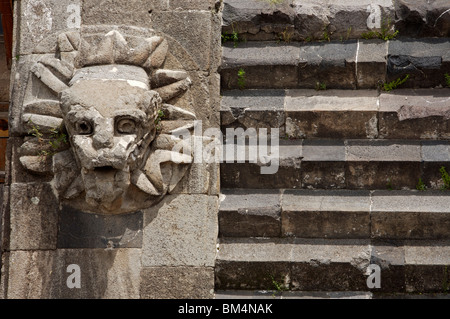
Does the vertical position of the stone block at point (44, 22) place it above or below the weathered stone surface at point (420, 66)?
above

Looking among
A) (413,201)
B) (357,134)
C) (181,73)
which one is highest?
(181,73)

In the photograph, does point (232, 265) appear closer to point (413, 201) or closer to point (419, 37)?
point (413, 201)

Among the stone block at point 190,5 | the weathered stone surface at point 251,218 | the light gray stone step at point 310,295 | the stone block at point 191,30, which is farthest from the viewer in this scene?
the stone block at point 190,5

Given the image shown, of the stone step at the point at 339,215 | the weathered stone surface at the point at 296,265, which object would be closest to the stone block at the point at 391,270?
the weathered stone surface at the point at 296,265

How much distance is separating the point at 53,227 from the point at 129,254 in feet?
2.34

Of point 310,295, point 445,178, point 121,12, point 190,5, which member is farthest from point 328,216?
point 121,12

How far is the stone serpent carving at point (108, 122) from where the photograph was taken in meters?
6.84

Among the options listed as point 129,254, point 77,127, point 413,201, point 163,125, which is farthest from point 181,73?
point 413,201

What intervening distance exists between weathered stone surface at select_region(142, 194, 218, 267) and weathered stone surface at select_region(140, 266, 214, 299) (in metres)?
0.06

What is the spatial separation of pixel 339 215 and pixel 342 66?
1446mm

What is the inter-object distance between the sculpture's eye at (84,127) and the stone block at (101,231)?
0.79m

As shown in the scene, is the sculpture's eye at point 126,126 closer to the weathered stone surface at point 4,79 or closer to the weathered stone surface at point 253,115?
the weathered stone surface at point 253,115

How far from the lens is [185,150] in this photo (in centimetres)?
729

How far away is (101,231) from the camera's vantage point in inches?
283
